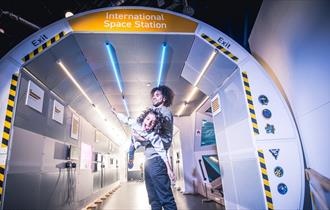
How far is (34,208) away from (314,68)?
3926 mm

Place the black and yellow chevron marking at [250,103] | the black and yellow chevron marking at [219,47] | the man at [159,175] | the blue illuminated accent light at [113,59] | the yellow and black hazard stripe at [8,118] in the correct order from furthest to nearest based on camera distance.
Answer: the blue illuminated accent light at [113,59]
the black and yellow chevron marking at [219,47]
the black and yellow chevron marking at [250,103]
the man at [159,175]
the yellow and black hazard stripe at [8,118]

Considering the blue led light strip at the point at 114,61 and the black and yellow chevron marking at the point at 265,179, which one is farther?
the blue led light strip at the point at 114,61

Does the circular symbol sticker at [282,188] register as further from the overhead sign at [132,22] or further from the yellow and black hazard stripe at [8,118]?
the yellow and black hazard stripe at [8,118]

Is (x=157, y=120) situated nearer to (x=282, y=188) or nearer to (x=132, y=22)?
(x=132, y=22)

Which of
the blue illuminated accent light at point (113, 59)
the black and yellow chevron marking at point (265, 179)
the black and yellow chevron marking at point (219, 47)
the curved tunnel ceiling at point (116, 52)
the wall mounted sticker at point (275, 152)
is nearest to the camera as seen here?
the black and yellow chevron marking at point (265, 179)

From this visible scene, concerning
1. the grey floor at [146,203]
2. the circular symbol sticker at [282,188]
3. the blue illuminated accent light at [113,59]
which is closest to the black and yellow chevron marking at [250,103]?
the circular symbol sticker at [282,188]

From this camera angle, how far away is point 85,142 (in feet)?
17.8

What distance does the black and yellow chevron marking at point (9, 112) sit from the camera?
6.11ft

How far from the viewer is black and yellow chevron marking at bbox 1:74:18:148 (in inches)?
73.3

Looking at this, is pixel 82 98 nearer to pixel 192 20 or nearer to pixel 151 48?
pixel 151 48

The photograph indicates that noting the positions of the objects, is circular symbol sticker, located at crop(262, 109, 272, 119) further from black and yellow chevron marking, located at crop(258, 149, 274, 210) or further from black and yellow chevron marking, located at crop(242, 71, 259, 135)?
black and yellow chevron marking, located at crop(258, 149, 274, 210)

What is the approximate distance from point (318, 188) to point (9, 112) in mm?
3264

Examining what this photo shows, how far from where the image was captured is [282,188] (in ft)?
6.85

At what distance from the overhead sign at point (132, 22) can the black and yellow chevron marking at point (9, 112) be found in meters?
0.97
